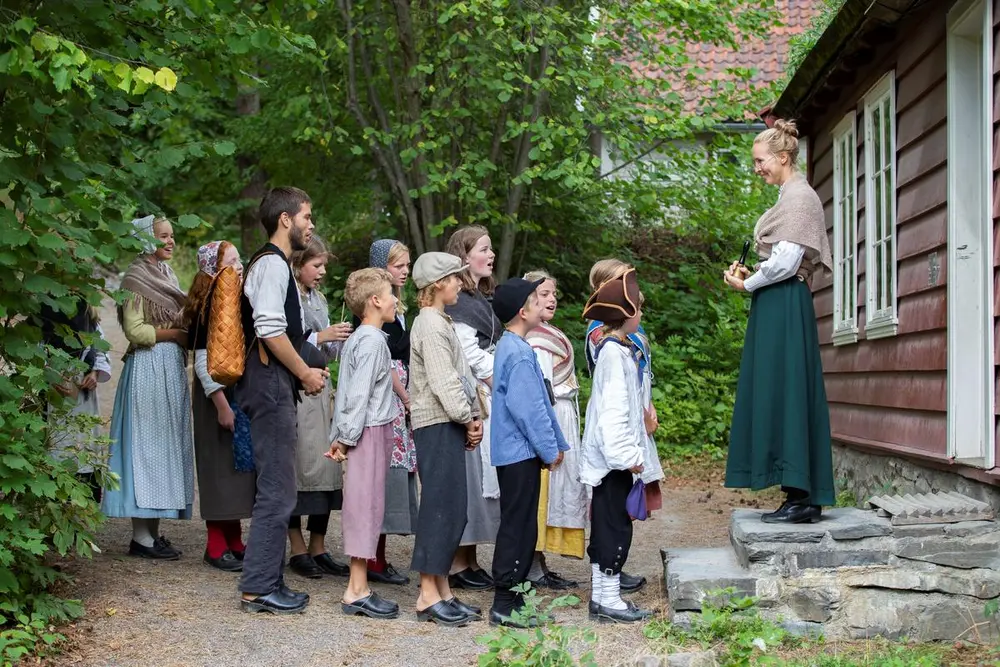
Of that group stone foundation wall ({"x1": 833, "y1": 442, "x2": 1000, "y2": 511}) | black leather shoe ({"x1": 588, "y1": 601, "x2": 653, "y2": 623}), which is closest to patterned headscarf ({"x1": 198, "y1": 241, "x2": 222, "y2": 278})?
black leather shoe ({"x1": 588, "y1": 601, "x2": 653, "y2": 623})

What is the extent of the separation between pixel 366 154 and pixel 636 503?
31.1 feet

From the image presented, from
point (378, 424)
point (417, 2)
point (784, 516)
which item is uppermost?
point (417, 2)

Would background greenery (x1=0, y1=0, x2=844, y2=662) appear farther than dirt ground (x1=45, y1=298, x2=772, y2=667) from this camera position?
Yes

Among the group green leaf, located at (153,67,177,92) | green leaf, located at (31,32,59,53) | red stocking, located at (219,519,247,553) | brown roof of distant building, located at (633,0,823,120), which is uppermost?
brown roof of distant building, located at (633,0,823,120)

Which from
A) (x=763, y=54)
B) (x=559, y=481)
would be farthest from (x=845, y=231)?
(x=763, y=54)

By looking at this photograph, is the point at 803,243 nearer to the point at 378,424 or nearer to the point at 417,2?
the point at 378,424

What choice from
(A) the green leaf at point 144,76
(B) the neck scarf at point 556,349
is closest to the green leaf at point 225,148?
(A) the green leaf at point 144,76

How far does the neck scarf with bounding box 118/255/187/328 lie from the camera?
651 centimetres

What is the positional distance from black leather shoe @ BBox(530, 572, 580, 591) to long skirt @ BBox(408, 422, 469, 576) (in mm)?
1093

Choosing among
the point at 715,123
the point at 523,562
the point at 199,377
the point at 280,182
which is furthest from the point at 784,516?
the point at 280,182

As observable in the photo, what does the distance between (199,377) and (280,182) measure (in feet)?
28.8

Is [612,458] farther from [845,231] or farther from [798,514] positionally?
[845,231]

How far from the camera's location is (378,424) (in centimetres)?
566

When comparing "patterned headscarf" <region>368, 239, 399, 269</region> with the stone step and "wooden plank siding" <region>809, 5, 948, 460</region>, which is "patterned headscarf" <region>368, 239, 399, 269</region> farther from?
"wooden plank siding" <region>809, 5, 948, 460</region>
